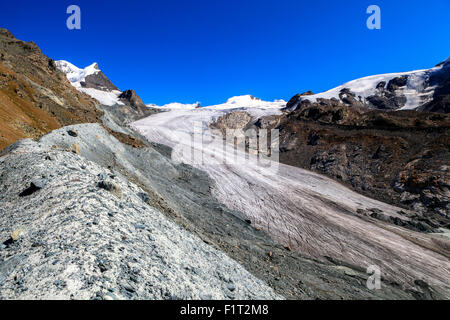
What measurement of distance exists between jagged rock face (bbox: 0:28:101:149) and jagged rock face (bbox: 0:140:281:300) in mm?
6063

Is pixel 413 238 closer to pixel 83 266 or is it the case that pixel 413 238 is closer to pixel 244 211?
pixel 244 211

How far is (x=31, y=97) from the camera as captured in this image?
59.0 feet

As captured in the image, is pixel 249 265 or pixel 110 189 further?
pixel 249 265

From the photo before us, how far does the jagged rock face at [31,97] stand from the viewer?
508 inches

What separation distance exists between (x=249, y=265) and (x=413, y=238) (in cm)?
1381

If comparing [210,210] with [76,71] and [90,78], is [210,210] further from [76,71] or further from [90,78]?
[76,71]

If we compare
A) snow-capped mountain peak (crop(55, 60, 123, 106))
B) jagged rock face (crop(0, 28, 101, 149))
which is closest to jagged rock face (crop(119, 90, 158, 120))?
snow-capped mountain peak (crop(55, 60, 123, 106))

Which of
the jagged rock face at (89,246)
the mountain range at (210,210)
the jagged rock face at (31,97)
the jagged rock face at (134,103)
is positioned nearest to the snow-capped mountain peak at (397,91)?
the mountain range at (210,210)

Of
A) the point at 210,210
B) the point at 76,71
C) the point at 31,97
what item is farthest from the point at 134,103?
the point at 76,71

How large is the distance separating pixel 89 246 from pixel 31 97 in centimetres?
2060

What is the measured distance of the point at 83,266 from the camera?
3.80 meters
